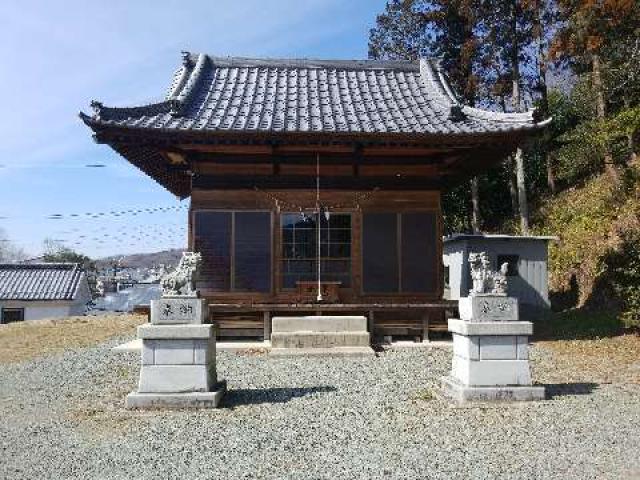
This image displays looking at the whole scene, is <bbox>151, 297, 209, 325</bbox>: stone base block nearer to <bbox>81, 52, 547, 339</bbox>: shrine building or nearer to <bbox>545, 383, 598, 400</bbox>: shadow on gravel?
<bbox>545, 383, 598, 400</bbox>: shadow on gravel

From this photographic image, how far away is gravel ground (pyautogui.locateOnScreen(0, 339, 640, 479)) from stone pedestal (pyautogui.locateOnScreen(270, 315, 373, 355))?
1.88 meters

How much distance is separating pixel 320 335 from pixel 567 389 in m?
4.78

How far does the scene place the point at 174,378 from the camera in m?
7.11

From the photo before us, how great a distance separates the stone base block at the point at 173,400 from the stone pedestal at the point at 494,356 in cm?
310

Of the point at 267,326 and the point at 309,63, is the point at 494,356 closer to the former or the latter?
the point at 267,326

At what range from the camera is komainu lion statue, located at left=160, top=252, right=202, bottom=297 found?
7352mm

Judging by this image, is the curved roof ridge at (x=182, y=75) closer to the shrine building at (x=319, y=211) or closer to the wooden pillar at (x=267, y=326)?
the shrine building at (x=319, y=211)

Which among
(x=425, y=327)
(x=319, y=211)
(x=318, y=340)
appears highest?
(x=319, y=211)

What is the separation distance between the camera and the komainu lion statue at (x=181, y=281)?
7352 mm

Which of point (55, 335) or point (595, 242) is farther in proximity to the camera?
point (595, 242)

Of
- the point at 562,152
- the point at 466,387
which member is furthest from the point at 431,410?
the point at 562,152

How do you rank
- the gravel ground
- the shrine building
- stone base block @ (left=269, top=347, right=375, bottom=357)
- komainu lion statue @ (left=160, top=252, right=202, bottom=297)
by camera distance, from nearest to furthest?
the gravel ground → komainu lion statue @ (left=160, top=252, right=202, bottom=297) → stone base block @ (left=269, top=347, right=375, bottom=357) → the shrine building

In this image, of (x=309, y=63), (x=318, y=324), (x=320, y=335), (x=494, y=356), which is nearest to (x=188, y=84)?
(x=309, y=63)

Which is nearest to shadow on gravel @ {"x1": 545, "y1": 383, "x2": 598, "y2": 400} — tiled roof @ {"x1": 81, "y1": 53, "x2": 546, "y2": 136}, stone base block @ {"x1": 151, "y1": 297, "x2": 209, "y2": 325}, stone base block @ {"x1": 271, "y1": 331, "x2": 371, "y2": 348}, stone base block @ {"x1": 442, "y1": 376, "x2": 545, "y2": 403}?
stone base block @ {"x1": 442, "y1": 376, "x2": 545, "y2": 403}
